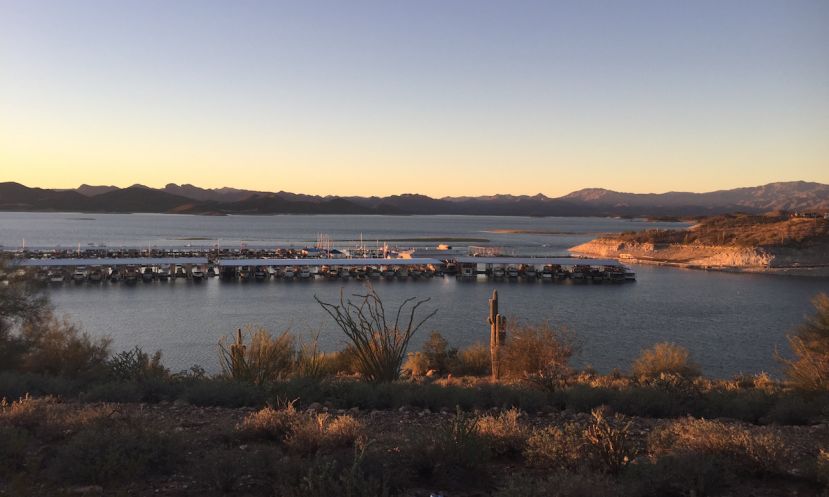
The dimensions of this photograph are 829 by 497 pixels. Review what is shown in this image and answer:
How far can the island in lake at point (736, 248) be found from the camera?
68438 mm

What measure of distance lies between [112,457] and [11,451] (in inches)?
44.8

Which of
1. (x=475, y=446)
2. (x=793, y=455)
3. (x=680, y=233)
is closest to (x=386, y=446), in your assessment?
(x=475, y=446)

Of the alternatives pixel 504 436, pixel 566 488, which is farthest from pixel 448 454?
pixel 566 488

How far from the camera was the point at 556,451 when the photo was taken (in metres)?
5.25

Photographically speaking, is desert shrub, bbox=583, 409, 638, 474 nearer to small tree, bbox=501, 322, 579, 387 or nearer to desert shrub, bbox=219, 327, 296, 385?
desert shrub, bbox=219, 327, 296, 385

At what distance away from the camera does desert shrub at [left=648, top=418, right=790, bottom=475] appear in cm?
516

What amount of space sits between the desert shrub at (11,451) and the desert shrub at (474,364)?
1331 cm

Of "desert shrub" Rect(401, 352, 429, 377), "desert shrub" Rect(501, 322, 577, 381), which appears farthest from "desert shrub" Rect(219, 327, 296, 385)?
"desert shrub" Rect(501, 322, 577, 381)

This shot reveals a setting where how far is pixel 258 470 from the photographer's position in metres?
4.91

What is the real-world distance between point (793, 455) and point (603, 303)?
38.4m

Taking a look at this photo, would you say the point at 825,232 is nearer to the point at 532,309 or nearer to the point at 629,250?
the point at 629,250

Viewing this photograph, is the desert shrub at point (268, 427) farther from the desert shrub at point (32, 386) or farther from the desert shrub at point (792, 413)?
the desert shrub at point (792, 413)

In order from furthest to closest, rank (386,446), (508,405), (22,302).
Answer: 1. (22,302)
2. (508,405)
3. (386,446)

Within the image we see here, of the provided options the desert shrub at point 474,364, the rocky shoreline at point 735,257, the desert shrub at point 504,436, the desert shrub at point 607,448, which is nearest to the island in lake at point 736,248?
the rocky shoreline at point 735,257
